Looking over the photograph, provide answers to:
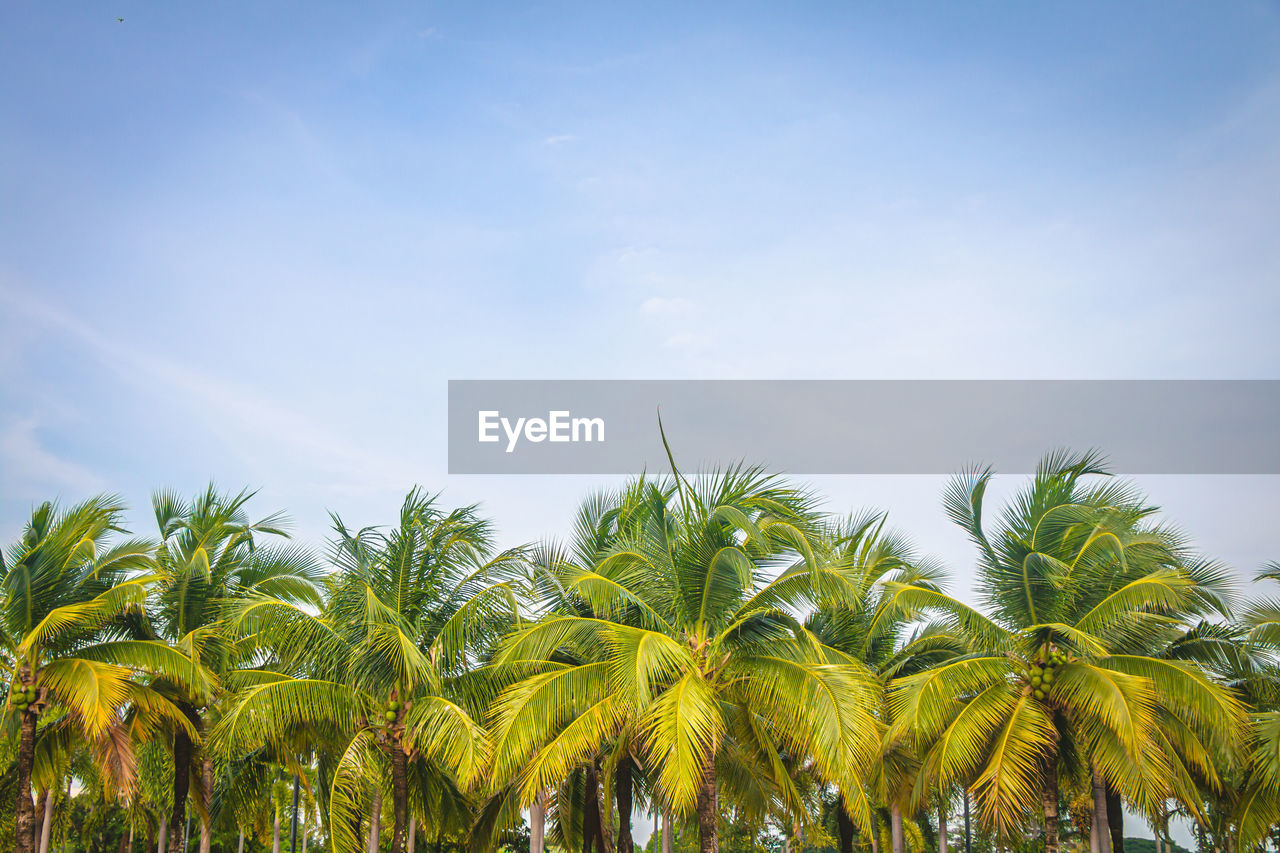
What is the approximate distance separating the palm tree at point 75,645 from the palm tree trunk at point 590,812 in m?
8.17

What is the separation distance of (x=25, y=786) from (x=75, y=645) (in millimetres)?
2410

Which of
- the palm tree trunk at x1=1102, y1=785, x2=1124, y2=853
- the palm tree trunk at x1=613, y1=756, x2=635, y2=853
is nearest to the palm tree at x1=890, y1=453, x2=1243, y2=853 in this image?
the palm tree trunk at x1=1102, y1=785, x2=1124, y2=853

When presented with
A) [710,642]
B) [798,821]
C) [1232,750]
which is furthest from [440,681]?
[1232,750]

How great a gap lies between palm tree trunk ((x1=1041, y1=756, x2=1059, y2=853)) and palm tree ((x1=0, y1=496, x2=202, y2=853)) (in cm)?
1488

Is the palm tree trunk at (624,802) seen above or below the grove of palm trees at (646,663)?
below

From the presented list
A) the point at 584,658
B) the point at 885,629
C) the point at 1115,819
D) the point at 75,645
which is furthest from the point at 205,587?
the point at 1115,819

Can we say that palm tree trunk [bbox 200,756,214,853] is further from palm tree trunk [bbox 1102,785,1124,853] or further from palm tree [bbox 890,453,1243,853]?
palm tree trunk [bbox 1102,785,1124,853]

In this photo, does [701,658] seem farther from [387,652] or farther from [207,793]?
[207,793]

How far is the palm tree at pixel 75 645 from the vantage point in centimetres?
1647

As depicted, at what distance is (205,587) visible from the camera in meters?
19.7

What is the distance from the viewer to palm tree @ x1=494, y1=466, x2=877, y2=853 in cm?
1338

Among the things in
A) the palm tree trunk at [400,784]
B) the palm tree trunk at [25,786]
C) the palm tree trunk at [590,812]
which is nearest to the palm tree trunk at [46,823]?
the palm tree trunk at [25,786]

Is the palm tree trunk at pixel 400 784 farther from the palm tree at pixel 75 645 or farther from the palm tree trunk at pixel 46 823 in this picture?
the palm tree trunk at pixel 46 823

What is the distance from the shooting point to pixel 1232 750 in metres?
16.8
